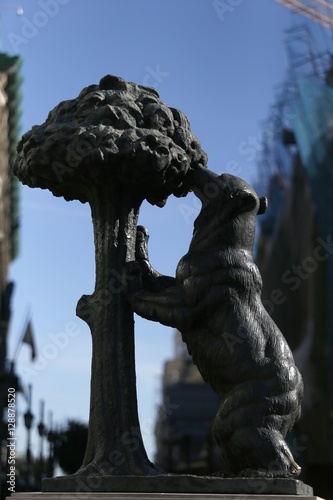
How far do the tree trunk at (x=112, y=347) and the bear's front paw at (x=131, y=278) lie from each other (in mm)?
50

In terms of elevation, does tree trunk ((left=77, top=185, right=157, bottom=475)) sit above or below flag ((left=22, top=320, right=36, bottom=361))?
below

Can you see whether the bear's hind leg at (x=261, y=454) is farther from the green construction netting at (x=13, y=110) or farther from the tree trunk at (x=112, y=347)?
the green construction netting at (x=13, y=110)

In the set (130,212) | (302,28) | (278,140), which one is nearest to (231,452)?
(130,212)

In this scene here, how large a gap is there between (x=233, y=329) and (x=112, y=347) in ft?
2.74

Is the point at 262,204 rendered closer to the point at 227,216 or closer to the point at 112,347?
the point at 227,216

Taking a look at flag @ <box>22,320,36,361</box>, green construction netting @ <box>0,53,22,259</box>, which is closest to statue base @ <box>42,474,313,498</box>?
flag @ <box>22,320,36,361</box>

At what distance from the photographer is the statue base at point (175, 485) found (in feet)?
18.3

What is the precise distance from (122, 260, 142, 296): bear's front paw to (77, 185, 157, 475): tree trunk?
0.16 feet

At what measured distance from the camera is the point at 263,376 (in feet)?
19.7

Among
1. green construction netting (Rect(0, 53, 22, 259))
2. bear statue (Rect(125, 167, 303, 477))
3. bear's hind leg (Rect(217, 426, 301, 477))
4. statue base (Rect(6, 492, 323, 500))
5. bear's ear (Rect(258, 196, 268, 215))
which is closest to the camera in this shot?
statue base (Rect(6, 492, 323, 500))

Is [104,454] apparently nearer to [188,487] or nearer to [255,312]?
[188,487]

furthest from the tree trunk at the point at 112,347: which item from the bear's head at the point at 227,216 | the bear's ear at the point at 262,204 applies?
the bear's ear at the point at 262,204

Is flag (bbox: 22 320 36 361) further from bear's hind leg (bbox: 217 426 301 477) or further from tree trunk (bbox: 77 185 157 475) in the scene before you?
bear's hind leg (bbox: 217 426 301 477)

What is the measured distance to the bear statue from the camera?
5.90 meters
